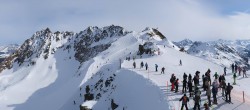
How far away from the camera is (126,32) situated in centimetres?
15088

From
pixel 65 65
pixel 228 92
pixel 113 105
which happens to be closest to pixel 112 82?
pixel 113 105

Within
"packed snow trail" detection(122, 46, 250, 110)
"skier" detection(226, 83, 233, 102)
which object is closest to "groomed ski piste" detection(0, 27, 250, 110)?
"packed snow trail" detection(122, 46, 250, 110)

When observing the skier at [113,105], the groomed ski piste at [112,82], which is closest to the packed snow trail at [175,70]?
the groomed ski piste at [112,82]

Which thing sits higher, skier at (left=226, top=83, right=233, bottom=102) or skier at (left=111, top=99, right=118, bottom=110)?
skier at (left=226, top=83, right=233, bottom=102)

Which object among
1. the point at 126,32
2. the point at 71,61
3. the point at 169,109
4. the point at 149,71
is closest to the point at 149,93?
the point at 169,109

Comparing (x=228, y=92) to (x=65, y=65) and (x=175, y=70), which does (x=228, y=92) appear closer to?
(x=175, y=70)

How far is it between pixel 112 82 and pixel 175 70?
1206cm

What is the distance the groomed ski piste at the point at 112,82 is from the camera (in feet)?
160

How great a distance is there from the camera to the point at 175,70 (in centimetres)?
7144

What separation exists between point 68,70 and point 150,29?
119ft

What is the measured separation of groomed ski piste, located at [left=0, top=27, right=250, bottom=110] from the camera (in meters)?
48.8

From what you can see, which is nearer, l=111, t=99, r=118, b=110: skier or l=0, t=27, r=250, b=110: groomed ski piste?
l=0, t=27, r=250, b=110: groomed ski piste

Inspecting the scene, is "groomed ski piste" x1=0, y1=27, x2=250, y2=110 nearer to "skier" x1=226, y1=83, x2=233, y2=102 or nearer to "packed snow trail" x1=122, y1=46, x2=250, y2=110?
"packed snow trail" x1=122, y1=46, x2=250, y2=110

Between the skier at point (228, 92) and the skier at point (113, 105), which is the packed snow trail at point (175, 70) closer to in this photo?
the skier at point (228, 92)
